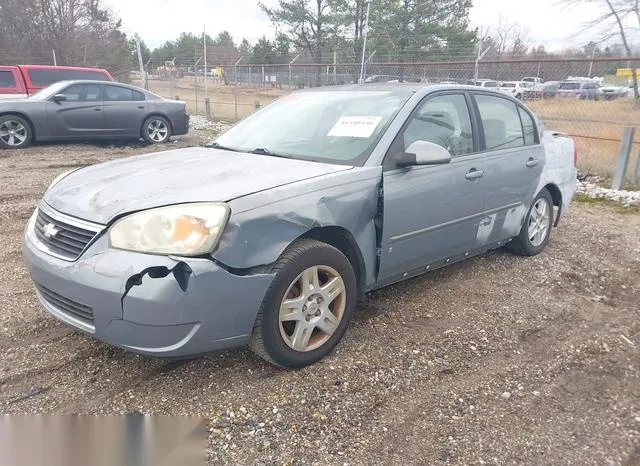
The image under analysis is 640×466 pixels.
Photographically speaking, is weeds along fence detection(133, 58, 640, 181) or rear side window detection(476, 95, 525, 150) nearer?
rear side window detection(476, 95, 525, 150)

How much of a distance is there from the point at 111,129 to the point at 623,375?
10.7 meters

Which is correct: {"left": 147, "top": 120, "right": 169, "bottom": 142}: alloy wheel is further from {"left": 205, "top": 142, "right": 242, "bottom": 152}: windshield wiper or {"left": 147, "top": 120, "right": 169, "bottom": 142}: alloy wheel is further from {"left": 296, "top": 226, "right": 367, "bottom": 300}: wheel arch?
{"left": 296, "top": 226, "right": 367, "bottom": 300}: wheel arch

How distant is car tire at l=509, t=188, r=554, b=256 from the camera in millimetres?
4773

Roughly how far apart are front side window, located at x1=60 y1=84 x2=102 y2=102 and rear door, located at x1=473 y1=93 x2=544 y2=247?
9.07 metres

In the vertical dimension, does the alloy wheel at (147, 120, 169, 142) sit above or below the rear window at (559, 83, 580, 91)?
below

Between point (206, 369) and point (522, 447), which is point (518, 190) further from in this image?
point (206, 369)

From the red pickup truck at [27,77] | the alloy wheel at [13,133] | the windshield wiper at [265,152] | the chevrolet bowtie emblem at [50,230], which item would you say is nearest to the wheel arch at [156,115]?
the alloy wheel at [13,133]

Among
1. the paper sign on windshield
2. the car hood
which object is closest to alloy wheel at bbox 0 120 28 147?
the car hood

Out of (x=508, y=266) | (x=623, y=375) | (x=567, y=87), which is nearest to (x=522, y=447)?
(x=623, y=375)

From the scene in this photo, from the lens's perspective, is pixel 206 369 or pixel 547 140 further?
pixel 547 140

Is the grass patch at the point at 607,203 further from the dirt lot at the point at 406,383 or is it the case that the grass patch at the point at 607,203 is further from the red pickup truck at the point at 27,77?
the red pickup truck at the point at 27,77

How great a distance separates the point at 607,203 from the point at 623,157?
81cm

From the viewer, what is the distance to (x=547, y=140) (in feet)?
16.2

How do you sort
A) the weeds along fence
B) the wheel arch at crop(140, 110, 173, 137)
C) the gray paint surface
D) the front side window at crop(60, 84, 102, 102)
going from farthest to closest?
the wheel arch at crop(140, 110, 173, 137) → the front side window at crop(60, 84, 102, 102) → the gray paint surface → the weeds along fence
